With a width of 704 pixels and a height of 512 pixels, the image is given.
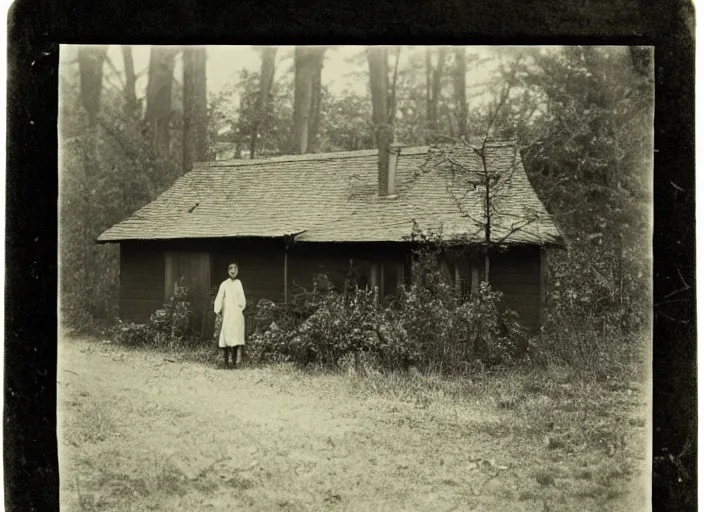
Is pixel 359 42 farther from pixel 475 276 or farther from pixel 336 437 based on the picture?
pixel 336 437

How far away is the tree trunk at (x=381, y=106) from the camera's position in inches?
184

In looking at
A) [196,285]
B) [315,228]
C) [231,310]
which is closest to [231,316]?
[231,310]

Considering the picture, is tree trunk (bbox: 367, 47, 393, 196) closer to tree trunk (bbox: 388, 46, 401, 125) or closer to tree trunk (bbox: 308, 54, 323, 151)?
tree trunk (bbox: 388, 46, 401, 125)

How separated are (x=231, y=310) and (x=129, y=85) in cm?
154

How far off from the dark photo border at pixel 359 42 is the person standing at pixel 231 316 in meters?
1.04

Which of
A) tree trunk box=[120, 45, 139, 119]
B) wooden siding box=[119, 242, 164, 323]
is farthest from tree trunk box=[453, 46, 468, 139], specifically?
wooden siding box=[119, 242, 164, 323]

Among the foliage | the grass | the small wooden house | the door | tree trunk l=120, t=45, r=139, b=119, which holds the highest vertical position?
tree trunk l=120, t=45, r=139, b=119

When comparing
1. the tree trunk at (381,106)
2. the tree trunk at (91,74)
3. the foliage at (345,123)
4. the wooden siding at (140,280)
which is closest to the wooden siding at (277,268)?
the wooden siding at (140,280)

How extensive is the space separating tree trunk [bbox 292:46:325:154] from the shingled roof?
0.12 m

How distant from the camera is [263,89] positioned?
15.8 ft

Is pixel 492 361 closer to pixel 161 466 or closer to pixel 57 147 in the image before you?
pixel 161 466

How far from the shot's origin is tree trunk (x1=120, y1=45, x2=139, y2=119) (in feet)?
15.6

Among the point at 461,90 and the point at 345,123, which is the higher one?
the point at 461,90

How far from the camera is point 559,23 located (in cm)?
463
